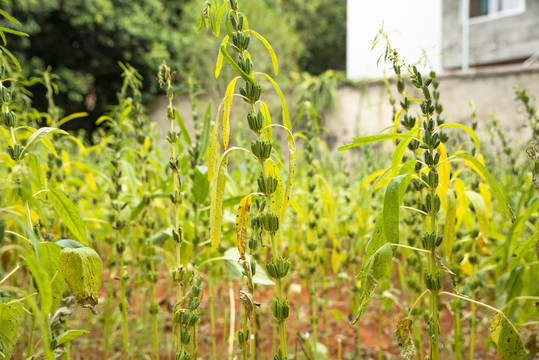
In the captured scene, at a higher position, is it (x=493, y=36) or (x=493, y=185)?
(x=493, y=36)

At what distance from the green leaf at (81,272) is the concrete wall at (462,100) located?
15.1 feet

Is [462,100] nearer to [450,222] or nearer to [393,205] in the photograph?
[450,222]

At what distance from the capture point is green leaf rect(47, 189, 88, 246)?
0.74m

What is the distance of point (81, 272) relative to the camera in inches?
27.8

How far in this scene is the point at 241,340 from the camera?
814mm

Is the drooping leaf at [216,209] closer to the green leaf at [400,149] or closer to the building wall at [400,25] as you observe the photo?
the green leaf at [400,149]

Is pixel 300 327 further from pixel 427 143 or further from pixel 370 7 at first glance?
pixel 370 7

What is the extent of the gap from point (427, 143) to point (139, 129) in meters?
0.83

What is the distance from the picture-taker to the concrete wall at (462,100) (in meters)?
5.67

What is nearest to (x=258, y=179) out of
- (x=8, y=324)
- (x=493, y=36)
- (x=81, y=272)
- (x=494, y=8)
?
(x=81, y=272)

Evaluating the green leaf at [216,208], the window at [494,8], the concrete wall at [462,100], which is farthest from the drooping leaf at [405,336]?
the window at [494,8]

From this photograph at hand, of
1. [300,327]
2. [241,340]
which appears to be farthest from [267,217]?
[300,327]

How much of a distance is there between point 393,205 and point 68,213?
1.69ft

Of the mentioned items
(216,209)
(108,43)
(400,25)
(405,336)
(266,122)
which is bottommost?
(405,336)
